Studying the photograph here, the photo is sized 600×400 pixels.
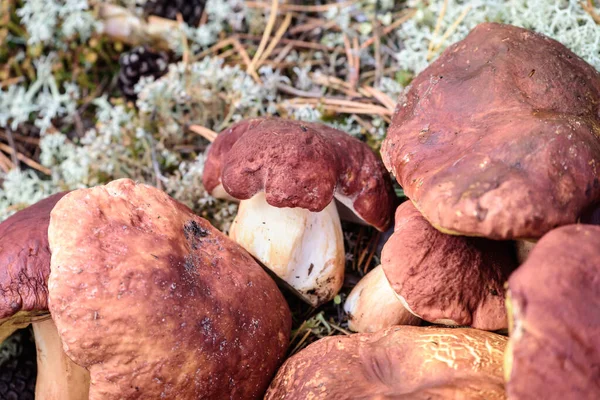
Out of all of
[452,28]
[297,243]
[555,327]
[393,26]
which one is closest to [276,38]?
[393,26]

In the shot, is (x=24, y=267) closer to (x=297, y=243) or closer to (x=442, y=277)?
(x=297, y=243)

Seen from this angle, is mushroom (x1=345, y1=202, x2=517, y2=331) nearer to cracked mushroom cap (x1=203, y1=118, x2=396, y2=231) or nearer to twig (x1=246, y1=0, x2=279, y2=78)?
cracked mushroom cap (x1=203, y1=118, x2=396, y2=231)

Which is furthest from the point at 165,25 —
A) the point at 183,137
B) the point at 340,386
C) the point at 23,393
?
the point at 340,386

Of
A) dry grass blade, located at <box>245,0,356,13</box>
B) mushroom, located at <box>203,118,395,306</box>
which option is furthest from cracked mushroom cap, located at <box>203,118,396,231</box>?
dry grass blade, located at <box>245,0,356,13</box>

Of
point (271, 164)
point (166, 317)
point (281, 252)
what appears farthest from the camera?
point (281, 252)

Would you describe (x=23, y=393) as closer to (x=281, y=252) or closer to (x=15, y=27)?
(x=281, y=252)

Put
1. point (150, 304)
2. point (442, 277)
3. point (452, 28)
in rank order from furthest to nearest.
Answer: point (452, 28)
point (442, 277)
point (150, 304)

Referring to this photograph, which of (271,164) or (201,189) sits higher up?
(271,164)
